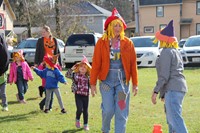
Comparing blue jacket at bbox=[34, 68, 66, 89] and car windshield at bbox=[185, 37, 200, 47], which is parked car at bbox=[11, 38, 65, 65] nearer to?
car windshield at bbox=[185, 37, 200, 47]

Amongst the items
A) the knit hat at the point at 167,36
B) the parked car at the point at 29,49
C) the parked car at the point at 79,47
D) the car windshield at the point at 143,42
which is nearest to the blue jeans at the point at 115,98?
the knit hat at the point at 167,36

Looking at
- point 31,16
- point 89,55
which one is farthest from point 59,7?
point 89,55

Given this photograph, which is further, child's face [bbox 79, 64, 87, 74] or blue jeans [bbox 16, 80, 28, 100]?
blue jeans [bbox 16, 80, 28, 100]

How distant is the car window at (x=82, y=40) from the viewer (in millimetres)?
20047

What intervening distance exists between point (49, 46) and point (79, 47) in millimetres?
9631

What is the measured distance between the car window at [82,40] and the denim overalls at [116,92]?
13.7 metres

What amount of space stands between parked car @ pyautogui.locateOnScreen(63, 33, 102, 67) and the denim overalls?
13.4 m

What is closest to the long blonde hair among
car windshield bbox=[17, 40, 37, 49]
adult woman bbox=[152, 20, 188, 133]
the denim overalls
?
the denim overalls

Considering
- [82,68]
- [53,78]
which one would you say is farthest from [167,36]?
[53,78]

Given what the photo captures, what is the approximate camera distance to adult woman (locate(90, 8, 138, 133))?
6.29m

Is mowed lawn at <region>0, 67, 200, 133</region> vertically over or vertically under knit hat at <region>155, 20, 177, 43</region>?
under

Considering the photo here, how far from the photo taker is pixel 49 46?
411 inches

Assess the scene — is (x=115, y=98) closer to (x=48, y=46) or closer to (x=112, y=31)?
(x=112, y=31)

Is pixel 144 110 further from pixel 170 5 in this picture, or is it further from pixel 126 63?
pixel 170 5
